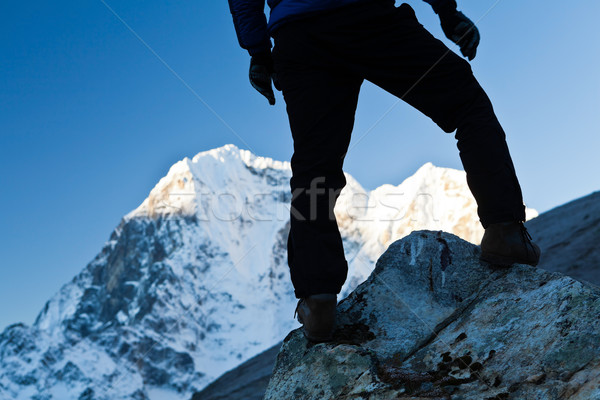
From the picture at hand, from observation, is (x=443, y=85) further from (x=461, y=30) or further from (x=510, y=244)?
(x=510, y=244)

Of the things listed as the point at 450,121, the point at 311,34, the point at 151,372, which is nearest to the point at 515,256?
the point at 450,121

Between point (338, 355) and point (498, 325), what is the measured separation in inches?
30.2

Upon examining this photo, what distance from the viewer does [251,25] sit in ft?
10.9

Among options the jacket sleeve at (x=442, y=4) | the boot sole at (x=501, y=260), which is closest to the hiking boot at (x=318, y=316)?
the boot sole at (x=501, y=260)

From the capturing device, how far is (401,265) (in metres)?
3.49

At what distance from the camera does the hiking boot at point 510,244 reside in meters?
3.01

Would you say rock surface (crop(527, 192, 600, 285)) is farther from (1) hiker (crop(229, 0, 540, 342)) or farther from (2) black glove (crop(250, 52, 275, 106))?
(2) black glove (crop(250, 52, 275, 106))

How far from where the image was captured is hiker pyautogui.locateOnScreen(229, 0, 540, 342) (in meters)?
2.93

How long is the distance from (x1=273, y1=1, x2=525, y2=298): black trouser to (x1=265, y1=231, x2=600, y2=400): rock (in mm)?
370

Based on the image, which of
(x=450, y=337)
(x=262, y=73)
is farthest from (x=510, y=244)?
(x=262, y=73)

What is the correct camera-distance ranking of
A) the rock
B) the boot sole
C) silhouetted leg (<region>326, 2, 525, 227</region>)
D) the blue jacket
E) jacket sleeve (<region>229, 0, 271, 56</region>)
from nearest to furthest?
1. the rock
2. silhouetted leg (<region>326, 2, 525, 227</region>)
3. the boot sole
4. the blue jacket
5. jacket sleeve (<region>229, 0, 271, 56</region>)

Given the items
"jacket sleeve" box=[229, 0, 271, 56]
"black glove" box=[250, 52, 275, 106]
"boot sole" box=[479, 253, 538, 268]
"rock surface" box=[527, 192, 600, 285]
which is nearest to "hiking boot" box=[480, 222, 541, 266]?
"boot sole" box=[479, 253, 538, 268]

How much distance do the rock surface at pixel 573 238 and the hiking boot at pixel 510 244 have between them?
626cm

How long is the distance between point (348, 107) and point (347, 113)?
37mm
